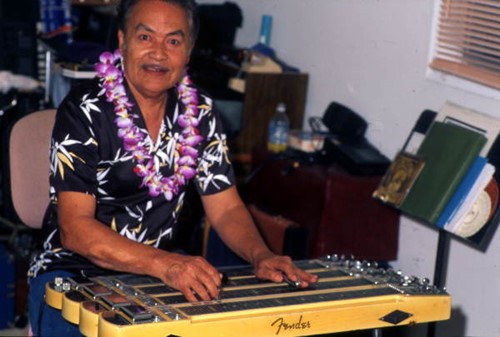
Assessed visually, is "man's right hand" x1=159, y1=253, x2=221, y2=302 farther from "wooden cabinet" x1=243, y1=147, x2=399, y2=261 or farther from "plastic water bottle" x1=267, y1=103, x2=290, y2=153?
"plastic water bottle" x1=267, y1=103, x2=290, y2=153

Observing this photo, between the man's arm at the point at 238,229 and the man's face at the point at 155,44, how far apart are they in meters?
0.42

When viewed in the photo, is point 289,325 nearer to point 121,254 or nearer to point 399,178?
point 121,254

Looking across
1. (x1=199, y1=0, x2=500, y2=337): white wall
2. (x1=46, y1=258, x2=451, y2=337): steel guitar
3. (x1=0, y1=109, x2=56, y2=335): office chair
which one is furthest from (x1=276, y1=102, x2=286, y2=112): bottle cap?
(x1=46, y1=258, x2=451, y2=337): steel guitar

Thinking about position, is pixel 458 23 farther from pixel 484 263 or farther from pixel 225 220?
pixel 225 220

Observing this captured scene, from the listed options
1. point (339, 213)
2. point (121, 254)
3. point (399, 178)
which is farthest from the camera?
point (339, 213)

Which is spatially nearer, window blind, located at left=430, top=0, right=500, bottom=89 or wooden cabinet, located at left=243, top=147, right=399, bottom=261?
window blind, located at left=430, top=0, right=500, bottom=89

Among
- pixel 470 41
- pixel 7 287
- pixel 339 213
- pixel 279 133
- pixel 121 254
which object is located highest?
pixel 470 41

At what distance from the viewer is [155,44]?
282cm

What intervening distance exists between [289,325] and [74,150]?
0.83 metres

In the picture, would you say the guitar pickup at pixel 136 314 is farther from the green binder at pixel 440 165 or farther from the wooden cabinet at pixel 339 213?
the wooden cabinet at pixel 339 213

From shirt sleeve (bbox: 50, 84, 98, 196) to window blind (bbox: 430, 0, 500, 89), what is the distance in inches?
58.7

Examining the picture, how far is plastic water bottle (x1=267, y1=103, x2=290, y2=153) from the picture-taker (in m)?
4.35

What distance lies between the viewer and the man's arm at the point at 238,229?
274 centimetres

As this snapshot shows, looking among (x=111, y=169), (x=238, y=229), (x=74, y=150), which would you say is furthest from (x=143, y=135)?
(x=238, y=229)
